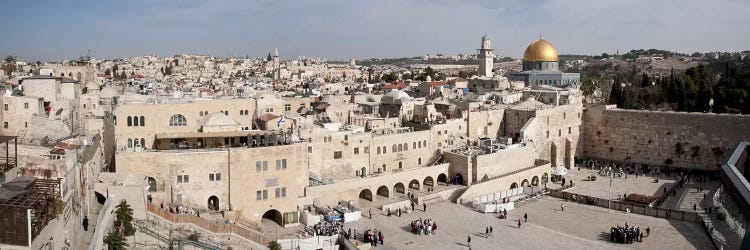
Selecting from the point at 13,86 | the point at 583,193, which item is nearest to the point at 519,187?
the point at 583,193

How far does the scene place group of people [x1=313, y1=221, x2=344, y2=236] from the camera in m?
23.9

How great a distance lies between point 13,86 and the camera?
35.2m

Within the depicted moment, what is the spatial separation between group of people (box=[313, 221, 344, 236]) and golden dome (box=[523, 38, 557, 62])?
38723 mm

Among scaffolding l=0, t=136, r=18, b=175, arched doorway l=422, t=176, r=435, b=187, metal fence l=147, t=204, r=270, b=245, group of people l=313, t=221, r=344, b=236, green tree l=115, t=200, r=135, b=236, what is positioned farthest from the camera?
arched doorway l=422, t=176, r=435, b=187

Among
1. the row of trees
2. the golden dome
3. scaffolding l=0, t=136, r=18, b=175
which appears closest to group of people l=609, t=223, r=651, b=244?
scaffolding l=0, t=136, r=18, b=175

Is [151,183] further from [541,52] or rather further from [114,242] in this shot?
[541,52]

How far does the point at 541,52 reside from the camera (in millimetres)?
59000

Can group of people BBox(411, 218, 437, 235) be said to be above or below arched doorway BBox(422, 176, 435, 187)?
below

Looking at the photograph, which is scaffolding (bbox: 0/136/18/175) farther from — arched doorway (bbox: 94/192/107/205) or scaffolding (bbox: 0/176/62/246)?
arched doorway (bbox: 94/192/107/205)

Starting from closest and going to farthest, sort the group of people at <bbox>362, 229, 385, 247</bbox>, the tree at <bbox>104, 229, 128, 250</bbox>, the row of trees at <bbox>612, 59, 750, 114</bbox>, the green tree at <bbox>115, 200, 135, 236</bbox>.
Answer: the tree at <bbox>104, 229, 128, 250</bbox> < the green tree at <bbox>115, 200, 135, 236</bbox> < the group of people at <bbox>362, 229, 385, 247</bbox> < the row of trees at <bbox>612, 59, 750, 114</bbox>

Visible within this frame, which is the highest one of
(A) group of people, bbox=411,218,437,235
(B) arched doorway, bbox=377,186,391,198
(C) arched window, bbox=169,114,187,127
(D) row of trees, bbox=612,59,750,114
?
(D) row of trees, bbox=612,59,750,114

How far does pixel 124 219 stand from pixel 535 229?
1543 cm

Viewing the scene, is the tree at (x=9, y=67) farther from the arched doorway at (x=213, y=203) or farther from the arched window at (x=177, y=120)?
the arched doorway at (x=213, y=203)

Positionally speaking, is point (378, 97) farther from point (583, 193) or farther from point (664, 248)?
point (664, 248)
